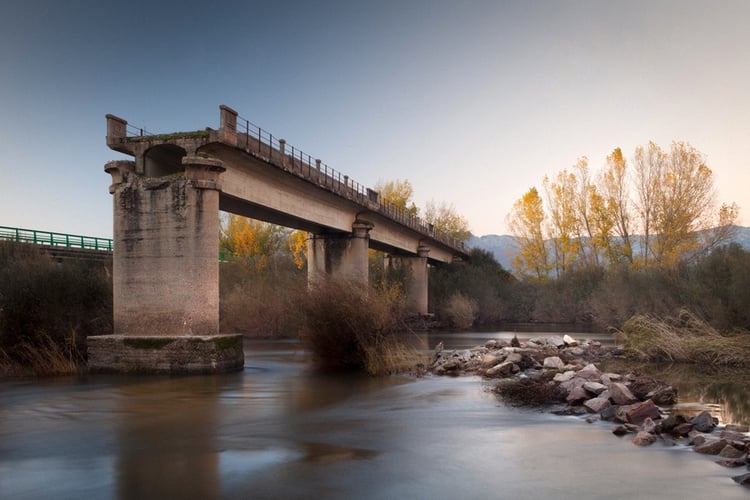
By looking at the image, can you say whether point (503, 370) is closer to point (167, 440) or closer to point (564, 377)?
point (564, 377)

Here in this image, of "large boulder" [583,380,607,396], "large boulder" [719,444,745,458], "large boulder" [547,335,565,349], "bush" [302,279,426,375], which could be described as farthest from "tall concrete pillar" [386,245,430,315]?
"large boulder" [719,444,745,458]

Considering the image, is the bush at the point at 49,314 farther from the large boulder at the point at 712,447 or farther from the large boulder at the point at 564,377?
the large boulder at the point at 712,447

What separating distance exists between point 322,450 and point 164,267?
12.1 m

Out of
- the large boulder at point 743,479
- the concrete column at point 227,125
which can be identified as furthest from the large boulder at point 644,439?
the concrete column at point 227,125

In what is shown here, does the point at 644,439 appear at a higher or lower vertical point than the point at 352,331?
lower

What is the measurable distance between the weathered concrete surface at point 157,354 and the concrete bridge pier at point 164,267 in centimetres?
3

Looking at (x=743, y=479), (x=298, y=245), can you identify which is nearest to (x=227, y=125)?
(x=743, y=479)

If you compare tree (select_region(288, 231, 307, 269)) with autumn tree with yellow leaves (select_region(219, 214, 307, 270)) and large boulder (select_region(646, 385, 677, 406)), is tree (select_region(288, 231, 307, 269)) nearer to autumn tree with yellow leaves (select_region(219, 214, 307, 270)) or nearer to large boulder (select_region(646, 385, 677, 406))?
autumn tree with yellow leaves (select_region(219, 214, 307, 270))

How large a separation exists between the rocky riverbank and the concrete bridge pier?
25.8 feet

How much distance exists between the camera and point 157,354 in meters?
18.8

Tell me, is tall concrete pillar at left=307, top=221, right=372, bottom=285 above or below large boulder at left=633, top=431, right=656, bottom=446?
above

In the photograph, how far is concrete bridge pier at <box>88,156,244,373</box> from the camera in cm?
1912

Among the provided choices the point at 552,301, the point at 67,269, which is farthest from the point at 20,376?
the point at 552,301

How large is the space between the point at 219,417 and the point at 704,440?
28.9 feet
